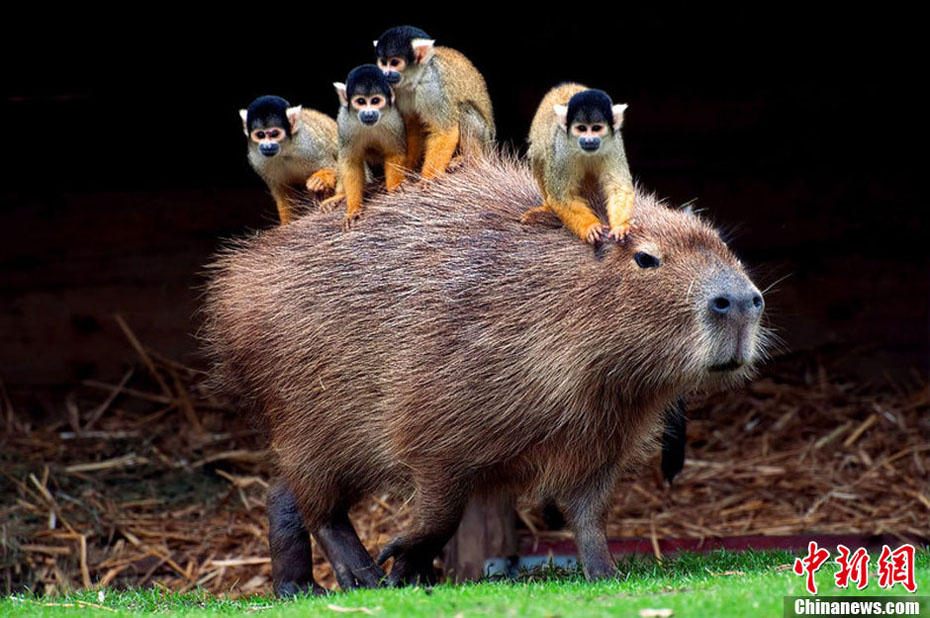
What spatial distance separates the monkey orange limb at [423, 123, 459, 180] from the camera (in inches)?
279

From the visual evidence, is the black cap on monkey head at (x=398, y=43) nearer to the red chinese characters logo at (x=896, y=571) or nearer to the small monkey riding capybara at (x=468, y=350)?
the small monkey riding capybara at (x=468, y=350)

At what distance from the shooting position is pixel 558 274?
6.32 meters

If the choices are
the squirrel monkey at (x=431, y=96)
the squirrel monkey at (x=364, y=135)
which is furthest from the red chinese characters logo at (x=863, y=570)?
the squirrel monkey at (x=364, y=135)

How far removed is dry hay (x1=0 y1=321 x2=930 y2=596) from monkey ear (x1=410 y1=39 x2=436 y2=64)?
3217 millimetres

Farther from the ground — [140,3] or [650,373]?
[140,3]

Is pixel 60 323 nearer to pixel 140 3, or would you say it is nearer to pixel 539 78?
pixel 140 3

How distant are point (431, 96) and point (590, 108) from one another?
121 centimetres

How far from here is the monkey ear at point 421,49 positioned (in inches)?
277

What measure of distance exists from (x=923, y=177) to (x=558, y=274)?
17.2ft

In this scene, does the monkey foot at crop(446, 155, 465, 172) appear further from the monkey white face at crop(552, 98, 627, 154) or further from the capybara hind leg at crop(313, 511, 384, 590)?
the capybara hind leg at crop(313, 511, 384, 590)

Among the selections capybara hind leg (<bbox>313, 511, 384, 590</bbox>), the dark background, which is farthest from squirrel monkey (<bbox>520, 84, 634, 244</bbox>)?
the dark background

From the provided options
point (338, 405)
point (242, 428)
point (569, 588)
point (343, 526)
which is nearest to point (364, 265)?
point (338, 405)

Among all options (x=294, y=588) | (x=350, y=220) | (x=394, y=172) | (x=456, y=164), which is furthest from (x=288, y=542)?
(x=456, y=164)

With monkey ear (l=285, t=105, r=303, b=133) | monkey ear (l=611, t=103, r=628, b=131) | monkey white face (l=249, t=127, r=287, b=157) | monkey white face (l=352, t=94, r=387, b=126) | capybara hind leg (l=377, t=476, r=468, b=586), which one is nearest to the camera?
monkey ear (l=611, t=103, r=628, b=131)
